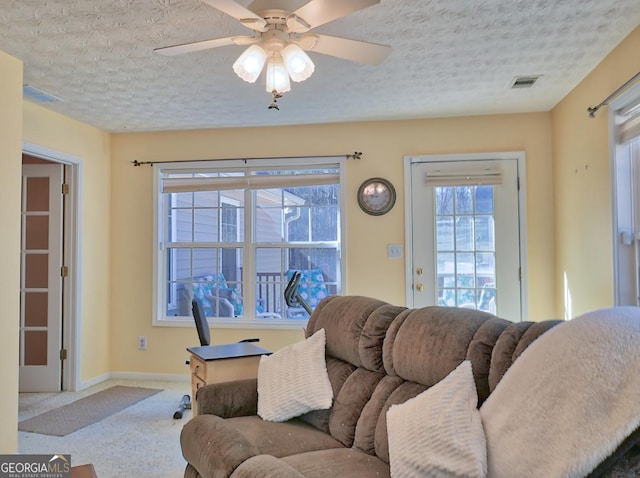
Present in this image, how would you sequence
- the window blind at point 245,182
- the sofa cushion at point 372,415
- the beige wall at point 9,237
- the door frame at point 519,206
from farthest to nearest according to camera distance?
1. the window blind at point 245,182
2. the door frame at point 519,206
3. the beige wall at point 9,237
4. the sofa cushion at point 372,415

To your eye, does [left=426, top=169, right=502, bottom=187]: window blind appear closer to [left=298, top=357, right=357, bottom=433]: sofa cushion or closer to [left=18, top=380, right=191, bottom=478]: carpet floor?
[left=298, top=357, right=357, bottom=433]: sofa cushion

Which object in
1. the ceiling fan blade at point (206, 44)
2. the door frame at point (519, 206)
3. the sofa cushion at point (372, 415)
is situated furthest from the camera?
the door frame at point (519, 206)

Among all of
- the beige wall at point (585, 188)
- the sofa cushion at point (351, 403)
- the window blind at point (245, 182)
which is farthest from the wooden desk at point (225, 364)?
the beige wall at point (585, 188)

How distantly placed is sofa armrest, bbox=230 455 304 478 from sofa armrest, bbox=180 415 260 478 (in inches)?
2.4

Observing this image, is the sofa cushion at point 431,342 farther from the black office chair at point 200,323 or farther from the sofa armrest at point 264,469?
the black office chair at point 200,323

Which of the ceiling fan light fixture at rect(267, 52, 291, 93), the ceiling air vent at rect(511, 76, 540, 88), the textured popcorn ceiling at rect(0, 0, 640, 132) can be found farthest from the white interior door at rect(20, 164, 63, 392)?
the ceiling air vent at rect(511, 76, 540, 88)

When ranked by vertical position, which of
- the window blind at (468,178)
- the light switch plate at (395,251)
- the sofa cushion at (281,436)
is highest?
the window blind at (468,178)

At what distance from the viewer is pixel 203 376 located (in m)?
2.70

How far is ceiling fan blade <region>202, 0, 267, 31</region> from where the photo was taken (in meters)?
1.68

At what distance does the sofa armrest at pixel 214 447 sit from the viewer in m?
1.66

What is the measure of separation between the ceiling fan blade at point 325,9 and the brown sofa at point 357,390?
1.19 m

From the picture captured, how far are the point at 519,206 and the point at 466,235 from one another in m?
0.52

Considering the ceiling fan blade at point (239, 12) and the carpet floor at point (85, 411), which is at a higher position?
the ceiling fan blade at point (239, 12)

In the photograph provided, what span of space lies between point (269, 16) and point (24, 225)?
12.0ft
